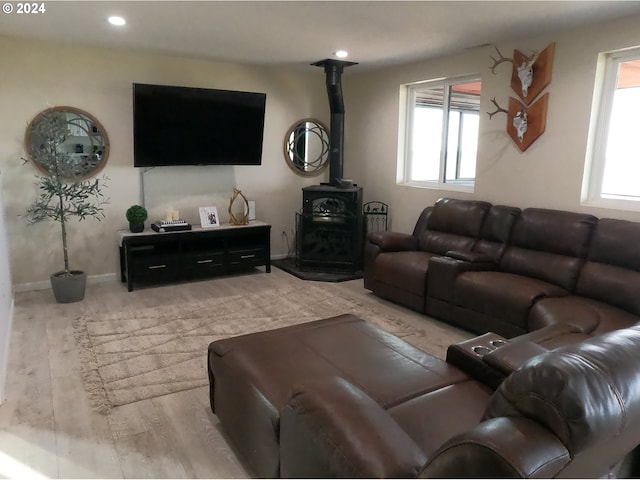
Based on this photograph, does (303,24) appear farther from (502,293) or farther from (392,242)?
(502,293)

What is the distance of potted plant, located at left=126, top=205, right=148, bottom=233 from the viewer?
4.67m

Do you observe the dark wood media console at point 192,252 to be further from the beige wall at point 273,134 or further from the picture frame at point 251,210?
the beige wall at point 273,134

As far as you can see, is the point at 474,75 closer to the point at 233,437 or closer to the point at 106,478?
the point at 233,437

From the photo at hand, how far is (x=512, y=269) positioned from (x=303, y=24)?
2616mm

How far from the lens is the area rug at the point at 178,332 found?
280 centimetres

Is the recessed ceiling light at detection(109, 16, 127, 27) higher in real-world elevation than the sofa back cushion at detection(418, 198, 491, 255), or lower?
higher

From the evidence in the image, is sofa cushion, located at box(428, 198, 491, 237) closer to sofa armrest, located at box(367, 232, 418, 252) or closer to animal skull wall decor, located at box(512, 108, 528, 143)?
sofa armrest, located at box(367, 232, 418, 252)

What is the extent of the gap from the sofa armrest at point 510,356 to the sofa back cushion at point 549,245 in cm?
174

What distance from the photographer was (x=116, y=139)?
4789mm

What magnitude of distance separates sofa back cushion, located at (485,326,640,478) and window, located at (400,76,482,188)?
4064 millimetres

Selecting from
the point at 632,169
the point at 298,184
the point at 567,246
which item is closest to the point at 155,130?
the point at 298,184

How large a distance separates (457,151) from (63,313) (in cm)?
434

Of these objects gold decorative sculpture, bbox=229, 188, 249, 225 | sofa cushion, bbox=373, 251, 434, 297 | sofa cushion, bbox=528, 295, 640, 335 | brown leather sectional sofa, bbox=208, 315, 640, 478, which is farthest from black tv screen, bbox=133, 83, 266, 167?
sofa cushion, bbox=528, 295, 640, 335

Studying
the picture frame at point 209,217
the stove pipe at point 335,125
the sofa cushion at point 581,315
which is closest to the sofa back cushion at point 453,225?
the sofa cushion at point 581,315
